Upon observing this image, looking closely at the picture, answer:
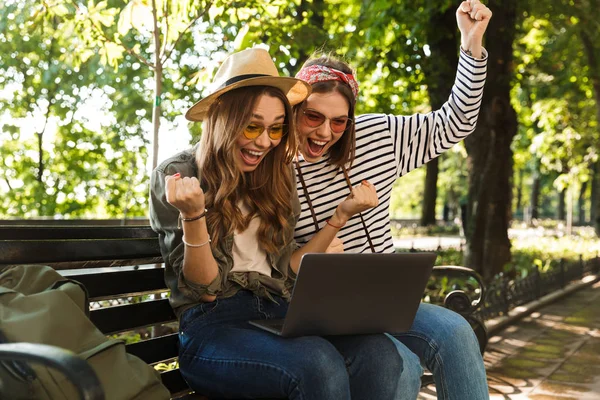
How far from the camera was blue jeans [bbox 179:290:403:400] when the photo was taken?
2494mm

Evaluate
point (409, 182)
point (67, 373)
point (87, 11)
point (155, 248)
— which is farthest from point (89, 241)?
point (409, 182)

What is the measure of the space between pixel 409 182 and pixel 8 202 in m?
35.6

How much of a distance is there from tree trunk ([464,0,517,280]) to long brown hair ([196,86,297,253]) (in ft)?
23.7

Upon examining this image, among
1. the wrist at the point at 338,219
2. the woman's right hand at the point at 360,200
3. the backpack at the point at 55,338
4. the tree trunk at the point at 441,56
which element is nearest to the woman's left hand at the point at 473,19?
the woman's right hand at the point at 360,200

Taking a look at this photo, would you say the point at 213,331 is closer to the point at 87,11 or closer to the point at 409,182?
the point at 87,11

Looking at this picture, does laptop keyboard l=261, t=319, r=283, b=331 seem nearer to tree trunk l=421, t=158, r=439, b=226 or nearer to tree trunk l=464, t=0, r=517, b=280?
tree trunk l=464, t=0, r=517, b=280

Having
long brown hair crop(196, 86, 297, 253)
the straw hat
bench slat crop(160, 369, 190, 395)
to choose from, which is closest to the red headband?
the straw hat

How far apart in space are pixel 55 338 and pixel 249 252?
0.98 m

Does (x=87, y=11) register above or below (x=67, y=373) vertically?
above

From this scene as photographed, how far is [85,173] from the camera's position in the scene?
18.1m

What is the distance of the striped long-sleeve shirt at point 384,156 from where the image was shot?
11.4 feet

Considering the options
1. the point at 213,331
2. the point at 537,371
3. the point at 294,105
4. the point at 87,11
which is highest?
the point at 87,11

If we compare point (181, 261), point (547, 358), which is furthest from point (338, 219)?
point (547, 358)

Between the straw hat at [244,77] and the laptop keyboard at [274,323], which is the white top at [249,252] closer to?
the laptop keyboard at [274,323]
